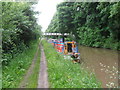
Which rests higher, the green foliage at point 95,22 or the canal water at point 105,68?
the green foliage at point 95,22

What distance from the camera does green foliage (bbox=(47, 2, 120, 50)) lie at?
1773cm

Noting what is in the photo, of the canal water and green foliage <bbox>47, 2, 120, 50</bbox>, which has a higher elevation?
green foliage <bbox>47, 2, 120, 50</bbox>

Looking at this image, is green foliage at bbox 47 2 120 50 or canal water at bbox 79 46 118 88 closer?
canal water at bbox 79 46 118 88

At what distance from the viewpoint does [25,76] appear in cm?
716

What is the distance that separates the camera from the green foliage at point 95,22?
1773cm

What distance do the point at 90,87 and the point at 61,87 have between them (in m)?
1.27

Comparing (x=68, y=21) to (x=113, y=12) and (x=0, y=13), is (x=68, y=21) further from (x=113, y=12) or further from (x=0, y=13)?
(x=0, y=13)

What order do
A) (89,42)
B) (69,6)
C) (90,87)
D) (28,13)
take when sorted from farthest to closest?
(69,6) → (89,42) → (28,13) → (90,87)

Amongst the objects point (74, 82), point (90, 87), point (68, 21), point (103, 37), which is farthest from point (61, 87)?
point (68, 21)

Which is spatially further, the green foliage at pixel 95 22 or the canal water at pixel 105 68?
the green foliage at pixel 95 22

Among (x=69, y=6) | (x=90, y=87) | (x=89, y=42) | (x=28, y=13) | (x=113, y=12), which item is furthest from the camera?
(x=69, y=6)

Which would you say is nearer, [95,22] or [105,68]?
[105,68]

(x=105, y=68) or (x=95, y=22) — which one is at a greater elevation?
(x=95, y=22)

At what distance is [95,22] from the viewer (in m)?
25.6
